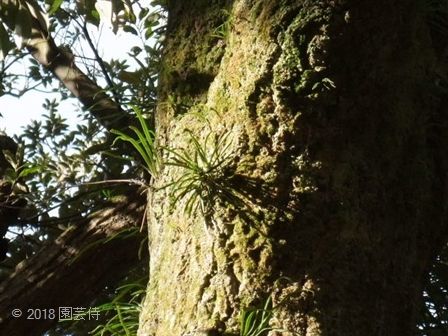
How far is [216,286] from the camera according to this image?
119 centimetres

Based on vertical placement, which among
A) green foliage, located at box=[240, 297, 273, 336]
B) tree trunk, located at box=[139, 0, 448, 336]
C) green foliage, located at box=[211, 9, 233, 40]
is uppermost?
green foliage, located at box=[211, 9, 233, 40]

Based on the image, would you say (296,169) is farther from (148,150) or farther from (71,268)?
(71,268)

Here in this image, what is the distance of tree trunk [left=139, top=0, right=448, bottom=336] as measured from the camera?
3.87 ft

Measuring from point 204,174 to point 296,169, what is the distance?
141 millimetres

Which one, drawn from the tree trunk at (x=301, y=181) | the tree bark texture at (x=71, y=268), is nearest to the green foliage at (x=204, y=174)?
the tree trunk at (x=301, y=181)

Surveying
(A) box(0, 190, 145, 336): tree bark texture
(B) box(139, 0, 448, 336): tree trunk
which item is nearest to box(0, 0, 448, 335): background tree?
(B) box(139, 0, 448, 336): tree trunk

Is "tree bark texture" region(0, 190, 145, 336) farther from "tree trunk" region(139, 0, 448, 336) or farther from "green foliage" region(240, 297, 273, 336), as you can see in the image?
"green foliage" region(240, 297, 273, 336)

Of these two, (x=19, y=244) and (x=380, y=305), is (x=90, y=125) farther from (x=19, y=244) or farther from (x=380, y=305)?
(x=380, y=305)

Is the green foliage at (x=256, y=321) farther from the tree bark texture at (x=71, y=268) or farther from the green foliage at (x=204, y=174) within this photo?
the tree bark texture at (x=71, y=268)

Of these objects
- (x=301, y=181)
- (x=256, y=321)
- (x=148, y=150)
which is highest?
(x=148, y=150)

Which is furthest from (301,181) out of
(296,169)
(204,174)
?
(204,174)

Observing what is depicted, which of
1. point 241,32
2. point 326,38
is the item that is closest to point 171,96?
point 241,32

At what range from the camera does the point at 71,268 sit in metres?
2.01

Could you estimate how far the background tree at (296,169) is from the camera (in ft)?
3.88
